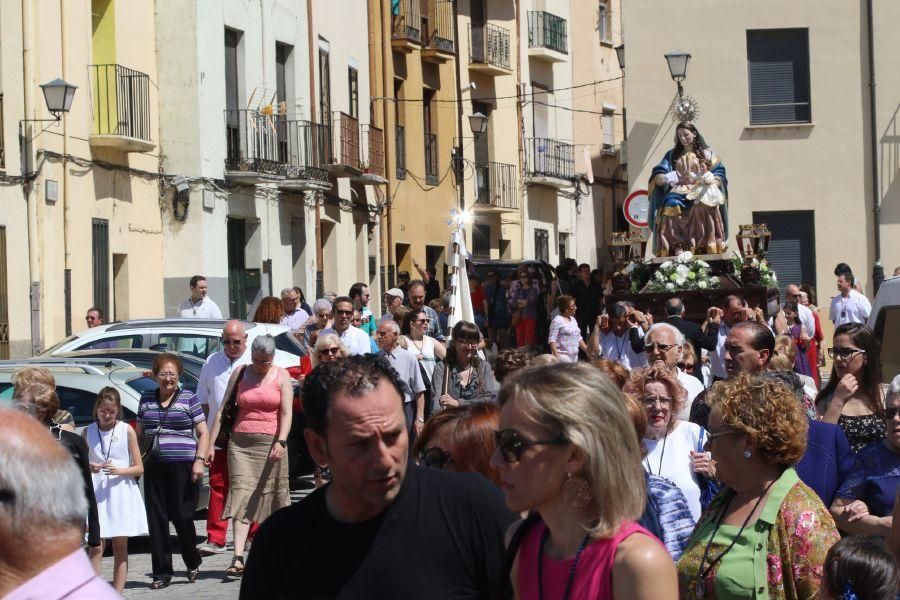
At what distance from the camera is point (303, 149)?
30.4 meters

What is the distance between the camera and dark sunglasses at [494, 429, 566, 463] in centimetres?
387

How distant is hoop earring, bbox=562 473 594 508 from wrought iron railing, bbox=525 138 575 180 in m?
37.9

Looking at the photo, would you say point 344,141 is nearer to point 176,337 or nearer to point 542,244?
point 542,244

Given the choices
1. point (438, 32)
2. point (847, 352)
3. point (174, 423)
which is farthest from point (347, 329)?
point (438, 32)

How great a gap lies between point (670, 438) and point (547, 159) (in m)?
36.2

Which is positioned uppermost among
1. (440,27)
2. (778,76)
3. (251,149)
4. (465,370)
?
(440,27)

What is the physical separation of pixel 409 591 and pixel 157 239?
22611mm

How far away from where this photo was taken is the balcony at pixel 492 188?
1575 inches

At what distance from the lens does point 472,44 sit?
3988 centimetres

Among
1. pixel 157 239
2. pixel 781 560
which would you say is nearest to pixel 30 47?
pixel 157 239

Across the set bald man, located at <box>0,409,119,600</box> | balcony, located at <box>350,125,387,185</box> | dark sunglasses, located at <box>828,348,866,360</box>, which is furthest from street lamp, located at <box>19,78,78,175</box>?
bald man, located at <box>0,409,119,600</box>

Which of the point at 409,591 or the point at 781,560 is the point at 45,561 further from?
the point at 781,560

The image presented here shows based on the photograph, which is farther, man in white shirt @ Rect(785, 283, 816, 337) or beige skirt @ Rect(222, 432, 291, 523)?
man in white shirt @ Rect(785, 283, 816, 337)

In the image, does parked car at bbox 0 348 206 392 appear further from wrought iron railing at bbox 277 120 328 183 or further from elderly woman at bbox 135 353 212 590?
wrought iron railing at bbox 277 120 328 183
